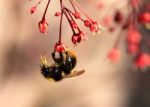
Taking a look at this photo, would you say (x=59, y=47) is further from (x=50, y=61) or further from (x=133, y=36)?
(x=50, y=61)

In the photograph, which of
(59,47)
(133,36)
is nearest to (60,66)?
(59,47)

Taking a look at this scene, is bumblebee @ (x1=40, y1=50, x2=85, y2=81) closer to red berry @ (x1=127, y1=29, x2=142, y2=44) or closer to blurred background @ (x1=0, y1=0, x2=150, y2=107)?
red berry @ (x1=127, y1=29, x2=142, y2=44)

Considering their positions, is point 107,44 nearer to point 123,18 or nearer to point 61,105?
point 61,105

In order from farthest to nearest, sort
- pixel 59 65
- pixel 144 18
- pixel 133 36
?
pixel 133 36 < pixel 144 18 < pixel 59 65

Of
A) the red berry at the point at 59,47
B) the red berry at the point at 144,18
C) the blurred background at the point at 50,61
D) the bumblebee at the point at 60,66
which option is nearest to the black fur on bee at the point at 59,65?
the bumblebee at the point at 60,66

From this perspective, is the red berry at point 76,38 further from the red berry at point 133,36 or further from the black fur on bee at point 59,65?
the red berry at point 133,36

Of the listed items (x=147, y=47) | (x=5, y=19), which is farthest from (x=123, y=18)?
(x=147, y=47)

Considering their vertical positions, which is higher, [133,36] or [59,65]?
[133,36]
